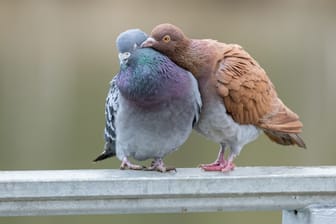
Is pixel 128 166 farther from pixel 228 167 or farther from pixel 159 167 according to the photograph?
pixel 228 167

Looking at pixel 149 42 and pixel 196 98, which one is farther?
pixel 196 98

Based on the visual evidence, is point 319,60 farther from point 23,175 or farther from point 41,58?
point 23,175

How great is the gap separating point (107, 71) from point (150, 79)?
347 inches

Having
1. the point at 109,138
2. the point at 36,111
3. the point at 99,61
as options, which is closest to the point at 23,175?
the point at 109,138

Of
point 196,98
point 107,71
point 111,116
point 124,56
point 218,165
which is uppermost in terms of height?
point 124,56

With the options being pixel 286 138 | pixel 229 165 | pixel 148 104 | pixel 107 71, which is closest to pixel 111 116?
pixel 148 104

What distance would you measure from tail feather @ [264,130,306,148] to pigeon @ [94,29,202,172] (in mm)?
366

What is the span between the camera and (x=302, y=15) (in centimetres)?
1595

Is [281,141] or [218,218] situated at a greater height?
[281,141]

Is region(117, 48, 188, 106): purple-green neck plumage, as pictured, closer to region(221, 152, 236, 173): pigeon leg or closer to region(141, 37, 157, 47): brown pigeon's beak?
region(141, 37, 157, 47): brown pigeon's beak

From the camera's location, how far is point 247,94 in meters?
2.67

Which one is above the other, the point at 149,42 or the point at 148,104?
the point at 149,42

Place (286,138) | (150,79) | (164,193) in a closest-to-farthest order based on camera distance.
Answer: (164,193) < (150,79) < (286,138)

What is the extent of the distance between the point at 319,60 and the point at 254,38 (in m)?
1.37
